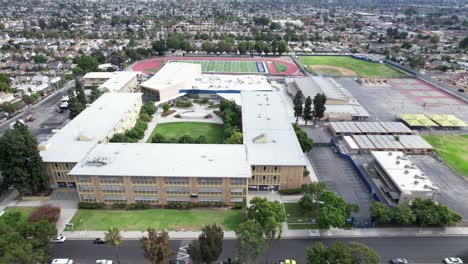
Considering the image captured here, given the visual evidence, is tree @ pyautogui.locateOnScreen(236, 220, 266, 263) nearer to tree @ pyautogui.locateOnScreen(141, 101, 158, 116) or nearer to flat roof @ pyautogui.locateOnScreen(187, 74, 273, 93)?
tree @ pyautogui.locateOnScreen(141, 101, 158, 116)

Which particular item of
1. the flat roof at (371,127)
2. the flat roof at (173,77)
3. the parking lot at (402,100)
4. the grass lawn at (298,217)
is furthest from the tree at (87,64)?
the grass lawn at (298,217)

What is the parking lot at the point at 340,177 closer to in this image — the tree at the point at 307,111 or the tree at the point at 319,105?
the tree at the point at 307,111

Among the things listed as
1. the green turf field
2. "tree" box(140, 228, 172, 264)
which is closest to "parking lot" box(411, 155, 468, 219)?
"tree" box(140, 228, 172, 264)

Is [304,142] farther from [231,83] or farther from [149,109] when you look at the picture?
[231,83]

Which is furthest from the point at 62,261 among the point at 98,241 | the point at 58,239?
the point at 98,241

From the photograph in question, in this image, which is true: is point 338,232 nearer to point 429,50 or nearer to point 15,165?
point 15,165
